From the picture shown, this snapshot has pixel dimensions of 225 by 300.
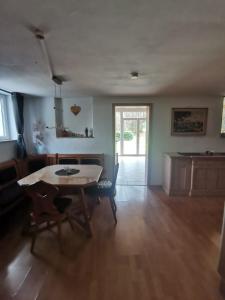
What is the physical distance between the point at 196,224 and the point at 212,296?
1.17 metres

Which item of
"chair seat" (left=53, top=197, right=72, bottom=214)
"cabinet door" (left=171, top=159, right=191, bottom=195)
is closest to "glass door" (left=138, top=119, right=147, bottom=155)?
"cabinet door" (left=171, top=159, right=191, bottom=195)

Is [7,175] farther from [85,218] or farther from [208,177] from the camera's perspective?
[208,177]

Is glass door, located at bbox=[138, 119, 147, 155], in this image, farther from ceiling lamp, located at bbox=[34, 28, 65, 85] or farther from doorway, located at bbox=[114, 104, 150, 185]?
ceiling lamp, located at bbox=[34, 28, 65, 85]

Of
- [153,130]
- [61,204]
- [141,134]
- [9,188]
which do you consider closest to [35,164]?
[9,188]

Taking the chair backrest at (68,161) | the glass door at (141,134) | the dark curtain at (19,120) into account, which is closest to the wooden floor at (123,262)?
the chair backrest at (68,161)

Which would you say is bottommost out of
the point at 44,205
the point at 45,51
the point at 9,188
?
the point at 9,188

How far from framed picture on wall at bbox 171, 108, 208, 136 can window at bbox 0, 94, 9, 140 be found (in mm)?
3804

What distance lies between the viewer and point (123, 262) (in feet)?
6.03

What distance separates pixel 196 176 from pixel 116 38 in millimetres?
3114

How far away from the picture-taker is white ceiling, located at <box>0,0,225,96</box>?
1040 mm

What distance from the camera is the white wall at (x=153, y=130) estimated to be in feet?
13.1

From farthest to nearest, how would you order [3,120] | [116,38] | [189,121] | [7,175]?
[189,121]
[3,120]
[7,175]
[116,38]

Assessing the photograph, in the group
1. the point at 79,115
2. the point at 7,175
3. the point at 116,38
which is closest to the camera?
the point at 116,38

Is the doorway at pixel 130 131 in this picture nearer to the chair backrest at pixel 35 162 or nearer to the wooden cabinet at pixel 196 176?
the wooden cabinet at pixel 196 176
